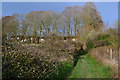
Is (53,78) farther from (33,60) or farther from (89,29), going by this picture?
(89,29)

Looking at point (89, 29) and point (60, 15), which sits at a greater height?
point (60, 15)

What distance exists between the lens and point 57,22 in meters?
9.26

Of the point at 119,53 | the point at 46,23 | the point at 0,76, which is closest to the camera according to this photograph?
the point at 0,76

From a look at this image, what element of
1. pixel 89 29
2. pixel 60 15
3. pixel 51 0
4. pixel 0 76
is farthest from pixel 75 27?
pixel 0 76

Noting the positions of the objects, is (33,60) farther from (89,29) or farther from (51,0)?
(89,29)

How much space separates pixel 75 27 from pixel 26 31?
355 cm

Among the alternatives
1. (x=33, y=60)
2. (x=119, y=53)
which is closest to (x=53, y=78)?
(x=33, y=60)

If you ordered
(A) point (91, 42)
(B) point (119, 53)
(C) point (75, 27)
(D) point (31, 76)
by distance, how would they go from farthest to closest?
(C) point (75, 27), (A) point (91, 42), (B) point (119, 53), (D) point (31, 76)

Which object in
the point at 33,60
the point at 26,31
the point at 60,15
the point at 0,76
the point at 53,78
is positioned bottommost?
the point at 53,78

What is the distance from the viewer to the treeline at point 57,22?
8.81m

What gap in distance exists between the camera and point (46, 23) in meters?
9.19

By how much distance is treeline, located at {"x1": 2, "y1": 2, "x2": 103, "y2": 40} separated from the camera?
Result: 8.81 metres

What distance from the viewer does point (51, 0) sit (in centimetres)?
402

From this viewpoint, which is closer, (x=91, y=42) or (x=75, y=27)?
(x=91, y=42)
